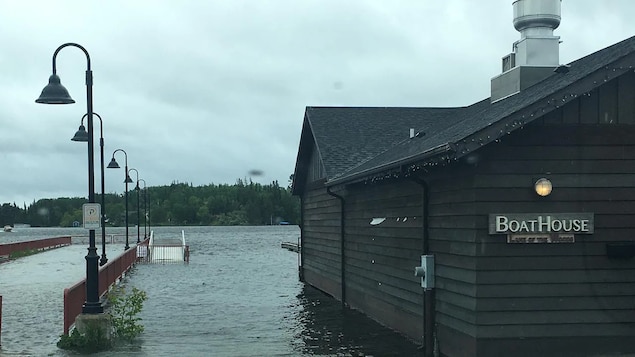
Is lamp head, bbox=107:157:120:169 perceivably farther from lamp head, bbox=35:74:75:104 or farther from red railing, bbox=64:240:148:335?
lamp head, bbox=35:74:75:104

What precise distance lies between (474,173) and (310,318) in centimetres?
911

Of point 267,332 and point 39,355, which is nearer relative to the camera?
point 39,355

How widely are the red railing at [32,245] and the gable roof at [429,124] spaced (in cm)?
2647

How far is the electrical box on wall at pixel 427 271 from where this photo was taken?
1325cm

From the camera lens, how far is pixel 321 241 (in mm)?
25562

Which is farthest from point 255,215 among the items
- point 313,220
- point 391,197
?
point 391,197

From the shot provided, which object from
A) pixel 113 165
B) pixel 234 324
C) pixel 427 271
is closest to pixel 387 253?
pixel 427 271

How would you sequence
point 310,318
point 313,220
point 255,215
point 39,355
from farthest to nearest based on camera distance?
point 255,215
point 313,220
point 310,318
point 39,355

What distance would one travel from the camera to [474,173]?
1152cm

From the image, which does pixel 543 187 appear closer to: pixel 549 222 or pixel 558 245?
pixel 549 222

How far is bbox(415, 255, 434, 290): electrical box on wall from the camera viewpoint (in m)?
13.2

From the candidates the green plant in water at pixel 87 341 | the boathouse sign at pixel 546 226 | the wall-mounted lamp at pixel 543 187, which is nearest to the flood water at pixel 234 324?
the green plant in water at pixel 87 341

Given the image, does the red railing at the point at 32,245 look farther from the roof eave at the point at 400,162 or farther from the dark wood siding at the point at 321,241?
the roof eave at the point at 400,162

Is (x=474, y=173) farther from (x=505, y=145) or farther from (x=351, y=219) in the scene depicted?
(x=351, y=219)
